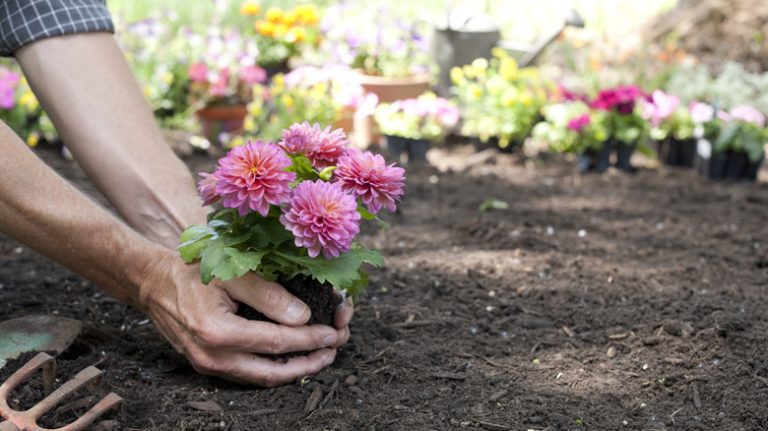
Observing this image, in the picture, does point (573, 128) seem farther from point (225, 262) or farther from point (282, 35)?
point (225, 262)

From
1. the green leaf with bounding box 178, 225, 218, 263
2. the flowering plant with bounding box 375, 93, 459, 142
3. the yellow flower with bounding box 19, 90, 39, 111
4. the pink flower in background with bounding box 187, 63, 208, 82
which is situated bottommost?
the flowering plant with bounding box 375, 93, 459, 142

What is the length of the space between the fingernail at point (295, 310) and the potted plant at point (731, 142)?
3135mm

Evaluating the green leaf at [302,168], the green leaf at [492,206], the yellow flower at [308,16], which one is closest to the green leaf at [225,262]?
the green leaf at [302,168]

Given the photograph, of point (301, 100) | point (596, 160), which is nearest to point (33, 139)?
point (301, 100)

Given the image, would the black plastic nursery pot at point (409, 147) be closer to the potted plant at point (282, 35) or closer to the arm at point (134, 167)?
the potted plant at point (282, 35)

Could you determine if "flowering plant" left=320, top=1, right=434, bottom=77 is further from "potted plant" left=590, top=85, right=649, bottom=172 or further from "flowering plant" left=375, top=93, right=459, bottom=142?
"potted plant" left=590, top=85, right=649, bottom=172

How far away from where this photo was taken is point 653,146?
5.09m

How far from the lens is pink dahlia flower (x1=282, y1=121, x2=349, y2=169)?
214 centimetres

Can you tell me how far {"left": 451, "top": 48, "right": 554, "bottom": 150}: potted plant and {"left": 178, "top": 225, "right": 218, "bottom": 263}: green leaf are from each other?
10.6 feet

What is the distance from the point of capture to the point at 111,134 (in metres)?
2.52

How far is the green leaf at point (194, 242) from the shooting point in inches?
81.4

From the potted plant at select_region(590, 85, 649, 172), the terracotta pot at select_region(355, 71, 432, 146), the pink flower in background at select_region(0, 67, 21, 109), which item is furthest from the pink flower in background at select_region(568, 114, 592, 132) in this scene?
the pink flower in background at select_region(0, 67, 21, 109)

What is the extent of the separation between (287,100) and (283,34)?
6.48 feet

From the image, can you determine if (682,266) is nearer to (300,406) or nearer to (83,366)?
(300,406)
